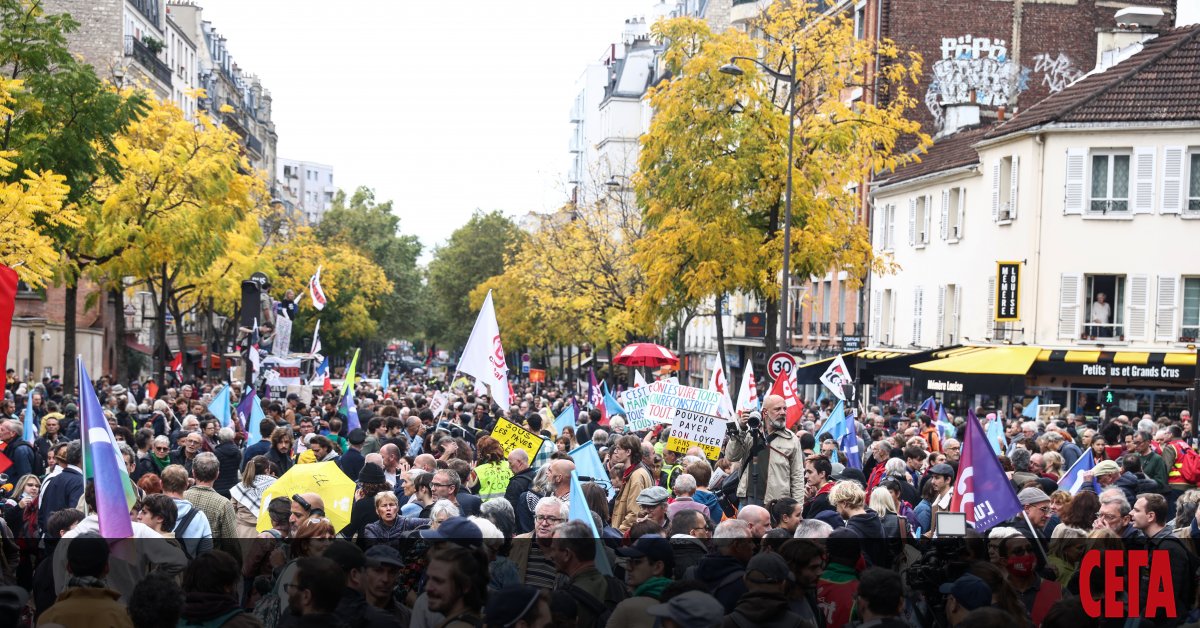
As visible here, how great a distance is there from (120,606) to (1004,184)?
114 ft

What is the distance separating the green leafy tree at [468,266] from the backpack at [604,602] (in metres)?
88.4

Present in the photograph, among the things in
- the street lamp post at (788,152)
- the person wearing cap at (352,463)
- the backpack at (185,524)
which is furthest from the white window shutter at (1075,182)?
the backpack at (185,524)

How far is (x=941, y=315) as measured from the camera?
4278 cm

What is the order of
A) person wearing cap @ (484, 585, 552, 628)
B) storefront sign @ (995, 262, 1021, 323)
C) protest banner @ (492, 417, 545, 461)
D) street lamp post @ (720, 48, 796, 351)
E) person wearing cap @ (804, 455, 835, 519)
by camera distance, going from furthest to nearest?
storefront sign @ (995, 262, 1021, 323), street lamp post @ (720, 48, 796, 351), protest banner @ (492, 417, 545, 461), person wearing cap @ (804, 455, 835, 519), person wearing cap @ (484, 585, 552, 628)

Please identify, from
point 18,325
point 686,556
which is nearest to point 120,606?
point 686,556

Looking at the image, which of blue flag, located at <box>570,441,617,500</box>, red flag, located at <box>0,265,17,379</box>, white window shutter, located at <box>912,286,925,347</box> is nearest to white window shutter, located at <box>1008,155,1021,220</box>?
white window shutter, located at <box>912,286,925,347</box>

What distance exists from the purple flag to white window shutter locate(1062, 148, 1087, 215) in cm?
2830

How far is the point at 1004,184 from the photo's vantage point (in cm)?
3906

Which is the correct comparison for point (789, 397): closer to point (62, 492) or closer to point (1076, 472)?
point (1076, 472)

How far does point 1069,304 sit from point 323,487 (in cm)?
2953

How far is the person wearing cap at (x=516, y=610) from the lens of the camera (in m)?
6.29

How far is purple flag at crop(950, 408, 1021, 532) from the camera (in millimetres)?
9680

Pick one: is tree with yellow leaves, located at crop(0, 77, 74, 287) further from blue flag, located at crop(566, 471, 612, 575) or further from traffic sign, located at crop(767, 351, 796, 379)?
blue flag, located at crop(566, 471, 612, 575)

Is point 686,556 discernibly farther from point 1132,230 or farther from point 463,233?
point 463,233
